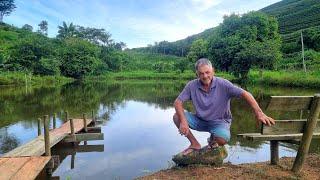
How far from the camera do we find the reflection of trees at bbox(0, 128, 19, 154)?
506 inches

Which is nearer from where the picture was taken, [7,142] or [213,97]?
[213,97]

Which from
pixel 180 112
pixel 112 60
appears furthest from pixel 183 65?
pixel 180 112

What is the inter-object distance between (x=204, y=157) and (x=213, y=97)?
1.05 m

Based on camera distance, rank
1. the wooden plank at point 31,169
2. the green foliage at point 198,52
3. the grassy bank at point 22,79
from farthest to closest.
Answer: the green foliage at point 198,52 → the grassy bank at point 22,79 → the wooden plank at point 31,169

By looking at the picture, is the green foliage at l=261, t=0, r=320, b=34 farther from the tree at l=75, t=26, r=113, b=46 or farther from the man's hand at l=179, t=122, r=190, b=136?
the man's hand at l=179, t=122, r=190, b=136

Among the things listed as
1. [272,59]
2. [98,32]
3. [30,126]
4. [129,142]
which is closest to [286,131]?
[129,142]

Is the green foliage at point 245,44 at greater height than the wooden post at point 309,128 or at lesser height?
greater

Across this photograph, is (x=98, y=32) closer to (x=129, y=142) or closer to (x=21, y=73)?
(x=21, y=73)

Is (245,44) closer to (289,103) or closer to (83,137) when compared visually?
(83,137)

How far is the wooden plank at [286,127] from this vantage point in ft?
20.8

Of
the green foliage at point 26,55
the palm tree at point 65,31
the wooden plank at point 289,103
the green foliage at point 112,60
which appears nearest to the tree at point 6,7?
the palm tree at point 65,31

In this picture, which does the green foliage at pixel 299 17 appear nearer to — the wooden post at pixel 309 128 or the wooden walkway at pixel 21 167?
the wooden walkway at pixel 21 167

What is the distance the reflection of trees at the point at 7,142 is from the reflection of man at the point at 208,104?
765cm

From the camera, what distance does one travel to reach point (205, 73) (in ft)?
21.4
